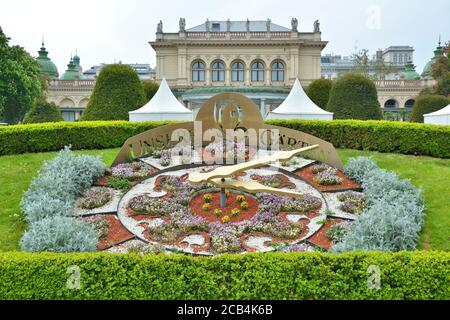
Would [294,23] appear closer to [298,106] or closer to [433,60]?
[433,60]

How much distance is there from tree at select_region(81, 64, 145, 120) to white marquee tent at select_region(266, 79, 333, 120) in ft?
20.3

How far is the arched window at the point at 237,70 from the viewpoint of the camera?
44.9 m

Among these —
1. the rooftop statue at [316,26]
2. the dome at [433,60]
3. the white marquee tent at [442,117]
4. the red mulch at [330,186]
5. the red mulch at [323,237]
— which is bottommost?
the red mulch at [323,237]

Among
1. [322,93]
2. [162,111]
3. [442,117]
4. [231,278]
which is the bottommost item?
[231,278]

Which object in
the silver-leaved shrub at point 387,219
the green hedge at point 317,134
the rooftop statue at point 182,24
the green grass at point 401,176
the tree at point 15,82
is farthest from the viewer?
the rooftop statue at point 182,24

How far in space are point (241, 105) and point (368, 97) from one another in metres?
10.7

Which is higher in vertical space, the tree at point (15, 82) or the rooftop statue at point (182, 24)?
the rooftop statue at point (182, 24)

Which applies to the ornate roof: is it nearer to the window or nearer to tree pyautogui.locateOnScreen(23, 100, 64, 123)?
the window

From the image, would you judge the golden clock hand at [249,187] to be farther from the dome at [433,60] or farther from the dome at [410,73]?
the dome at [410,73]

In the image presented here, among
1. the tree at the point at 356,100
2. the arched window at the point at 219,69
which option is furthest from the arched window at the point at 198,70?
the tree at the point at 356,100

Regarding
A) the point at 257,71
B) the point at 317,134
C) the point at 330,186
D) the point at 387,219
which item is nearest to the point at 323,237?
the point at 387,219

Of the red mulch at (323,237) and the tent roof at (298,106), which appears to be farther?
the tent roof at (298,106)

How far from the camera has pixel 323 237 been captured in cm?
696

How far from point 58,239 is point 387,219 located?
15.9 feet
